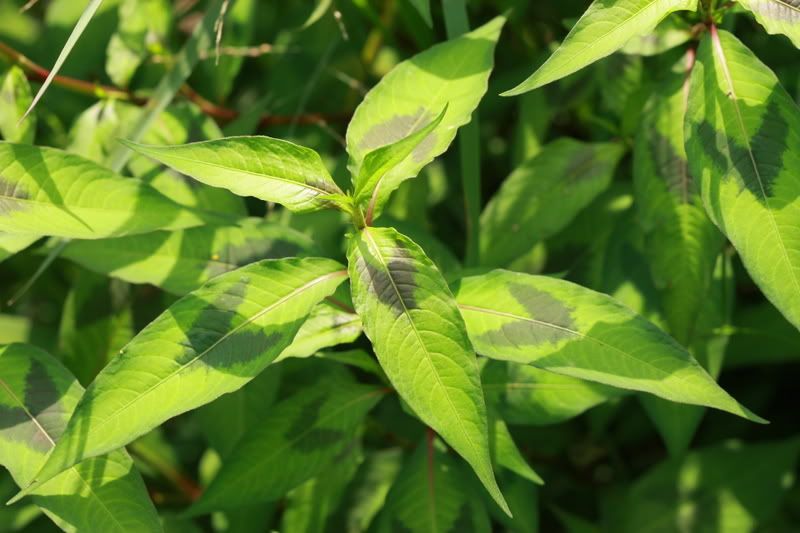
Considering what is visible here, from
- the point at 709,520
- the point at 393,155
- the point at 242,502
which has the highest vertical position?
the point at 393,155

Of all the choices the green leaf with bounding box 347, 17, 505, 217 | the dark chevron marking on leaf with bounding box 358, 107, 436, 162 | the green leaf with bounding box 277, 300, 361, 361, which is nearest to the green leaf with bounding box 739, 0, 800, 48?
the green leaf with bounding box 347, 17, 505, 217

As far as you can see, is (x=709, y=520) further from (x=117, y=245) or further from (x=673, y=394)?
(x=117, y=245)

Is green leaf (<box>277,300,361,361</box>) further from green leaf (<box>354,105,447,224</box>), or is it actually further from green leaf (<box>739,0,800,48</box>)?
green leaf (<box>739,0,800,48</box>)

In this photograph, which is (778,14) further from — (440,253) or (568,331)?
(440,253)

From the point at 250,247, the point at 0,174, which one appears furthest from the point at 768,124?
the point at 0,174

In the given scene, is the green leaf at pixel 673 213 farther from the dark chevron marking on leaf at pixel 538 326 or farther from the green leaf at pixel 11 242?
the green leaf at pixel 11 242

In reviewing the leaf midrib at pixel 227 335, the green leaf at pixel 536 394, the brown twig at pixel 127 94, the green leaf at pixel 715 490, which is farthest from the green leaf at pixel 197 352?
the green leaf at pixel 715 490
